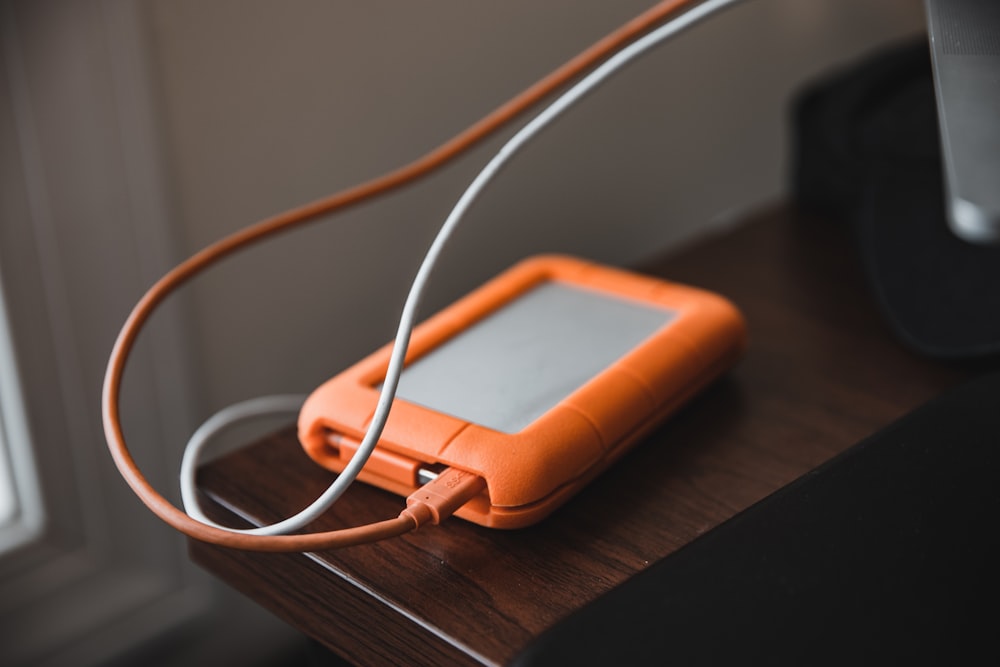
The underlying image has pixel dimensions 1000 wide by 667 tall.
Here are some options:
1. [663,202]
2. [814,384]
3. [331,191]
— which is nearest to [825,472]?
[814,384]

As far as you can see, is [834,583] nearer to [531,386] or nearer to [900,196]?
[531,386]

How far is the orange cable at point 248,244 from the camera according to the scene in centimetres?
42

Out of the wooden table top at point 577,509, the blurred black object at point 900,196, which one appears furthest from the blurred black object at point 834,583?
the blurred black object at point 900,196

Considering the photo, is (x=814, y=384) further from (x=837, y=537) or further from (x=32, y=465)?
(x=32, y=465)

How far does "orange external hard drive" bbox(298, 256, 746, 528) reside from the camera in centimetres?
47

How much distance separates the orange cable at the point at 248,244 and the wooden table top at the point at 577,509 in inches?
1.4

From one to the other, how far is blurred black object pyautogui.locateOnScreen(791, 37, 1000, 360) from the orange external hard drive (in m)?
0.13

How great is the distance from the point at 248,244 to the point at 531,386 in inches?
6.5

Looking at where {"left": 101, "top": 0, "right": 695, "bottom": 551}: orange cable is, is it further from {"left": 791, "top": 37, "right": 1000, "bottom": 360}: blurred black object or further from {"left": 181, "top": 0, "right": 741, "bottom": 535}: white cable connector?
{"left": 791, "top": 37, "right": 1000, "bottom": 360}: blurred black object

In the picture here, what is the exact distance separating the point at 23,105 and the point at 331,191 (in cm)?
20

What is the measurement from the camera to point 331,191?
0.69 metres

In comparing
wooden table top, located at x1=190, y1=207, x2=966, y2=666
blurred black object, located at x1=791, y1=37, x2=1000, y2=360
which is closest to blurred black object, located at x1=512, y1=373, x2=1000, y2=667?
wooden table top, located at x1=190, y1=207, x2=966, y2=666

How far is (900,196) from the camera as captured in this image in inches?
26.4

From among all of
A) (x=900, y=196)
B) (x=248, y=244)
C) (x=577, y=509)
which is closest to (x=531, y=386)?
(x=577, y=509)
